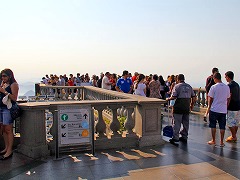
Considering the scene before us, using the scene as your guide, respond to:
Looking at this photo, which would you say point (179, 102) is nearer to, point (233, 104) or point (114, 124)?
point (233, 104)

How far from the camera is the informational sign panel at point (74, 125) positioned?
19.5 feet

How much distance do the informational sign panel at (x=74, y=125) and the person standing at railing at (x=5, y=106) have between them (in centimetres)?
114

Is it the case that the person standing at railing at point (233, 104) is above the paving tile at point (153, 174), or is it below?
above

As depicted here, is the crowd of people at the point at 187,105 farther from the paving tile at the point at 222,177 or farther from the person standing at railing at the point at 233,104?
the paving tile at the point at 222,177

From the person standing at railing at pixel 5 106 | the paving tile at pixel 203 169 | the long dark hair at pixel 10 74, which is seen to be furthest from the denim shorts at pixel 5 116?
the paving tile at pixel 203 169

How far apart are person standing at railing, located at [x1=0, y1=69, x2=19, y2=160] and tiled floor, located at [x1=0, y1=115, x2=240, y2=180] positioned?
26cm

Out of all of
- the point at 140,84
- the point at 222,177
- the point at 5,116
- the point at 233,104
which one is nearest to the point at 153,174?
the point at 222,177

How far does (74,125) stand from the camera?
19.9 feet

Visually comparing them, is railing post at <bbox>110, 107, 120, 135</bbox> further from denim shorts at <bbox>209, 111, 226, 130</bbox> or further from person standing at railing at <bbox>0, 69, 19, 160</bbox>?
denim shorts at <bbox>209, 111, 226, 130</bbox>

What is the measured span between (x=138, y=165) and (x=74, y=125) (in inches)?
66.5

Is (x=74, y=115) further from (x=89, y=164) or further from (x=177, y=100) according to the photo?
(x=177, y=100)

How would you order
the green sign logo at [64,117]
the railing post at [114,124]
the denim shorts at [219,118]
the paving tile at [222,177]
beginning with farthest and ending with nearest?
1. the denim shorts at [219,118]
2. the railing post at [114,124]
3. the green sign logo at [64,117]
4. the paving tile at [222,177]

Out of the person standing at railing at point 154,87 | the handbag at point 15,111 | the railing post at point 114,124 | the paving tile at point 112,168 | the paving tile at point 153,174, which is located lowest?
the paving tile at point 153,174

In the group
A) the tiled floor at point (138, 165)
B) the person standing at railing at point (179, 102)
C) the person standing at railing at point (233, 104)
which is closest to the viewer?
the tiled floor at point (138, 165)
